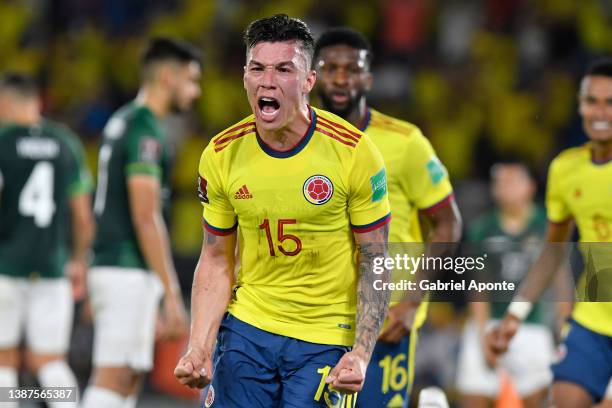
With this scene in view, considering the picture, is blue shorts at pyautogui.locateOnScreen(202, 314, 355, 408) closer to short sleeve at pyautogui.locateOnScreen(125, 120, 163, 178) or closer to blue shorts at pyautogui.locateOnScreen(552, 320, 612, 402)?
blue shorts at pyautogui.locateOnScreen(552, 320, 612, 402)

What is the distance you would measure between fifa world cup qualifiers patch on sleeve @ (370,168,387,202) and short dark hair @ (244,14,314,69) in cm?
50

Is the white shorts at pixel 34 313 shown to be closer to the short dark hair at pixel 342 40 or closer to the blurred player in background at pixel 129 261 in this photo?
the blurred player in background at pixel 129 261

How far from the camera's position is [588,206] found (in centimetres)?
588

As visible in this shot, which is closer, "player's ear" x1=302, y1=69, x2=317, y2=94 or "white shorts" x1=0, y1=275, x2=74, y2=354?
"player's ear" x1=302, y1=69, x2=317, y2=94

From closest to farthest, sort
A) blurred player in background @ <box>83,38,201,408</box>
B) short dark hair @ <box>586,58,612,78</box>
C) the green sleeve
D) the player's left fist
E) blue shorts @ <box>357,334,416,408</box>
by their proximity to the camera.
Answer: the player's left fist, blue shorts @ <box>357,334,416,408</box>, short dark hair @ <box>586,58,612,78</box>, blurred player in background @ <box>83,38,201,408</box>, the green sleeve

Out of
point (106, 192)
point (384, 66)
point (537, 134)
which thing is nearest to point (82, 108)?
point (384, 66)

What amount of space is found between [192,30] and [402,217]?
9.27 metres

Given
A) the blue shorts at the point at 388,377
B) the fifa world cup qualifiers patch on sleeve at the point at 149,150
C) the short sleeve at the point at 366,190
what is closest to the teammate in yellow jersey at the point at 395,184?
the blue shorts at the point at 388,377

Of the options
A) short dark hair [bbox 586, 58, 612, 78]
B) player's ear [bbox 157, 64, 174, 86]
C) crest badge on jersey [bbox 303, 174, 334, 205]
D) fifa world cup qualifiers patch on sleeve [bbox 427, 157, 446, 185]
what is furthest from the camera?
player's ear [bbox 157, 64, 174, 86]

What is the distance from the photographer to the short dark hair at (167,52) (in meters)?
7.58

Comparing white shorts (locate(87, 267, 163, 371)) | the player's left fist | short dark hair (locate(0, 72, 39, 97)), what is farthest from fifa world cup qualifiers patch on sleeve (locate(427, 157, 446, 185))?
short dark hair (locate(0, 72, 39, 97))

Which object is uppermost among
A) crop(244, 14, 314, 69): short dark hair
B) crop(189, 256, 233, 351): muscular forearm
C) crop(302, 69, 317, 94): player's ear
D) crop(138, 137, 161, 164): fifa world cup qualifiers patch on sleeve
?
crop(244, 14, 314, 69): short dark hair

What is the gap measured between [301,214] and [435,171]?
141 centimetres

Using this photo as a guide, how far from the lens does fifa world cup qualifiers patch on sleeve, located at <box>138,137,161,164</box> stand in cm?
723
